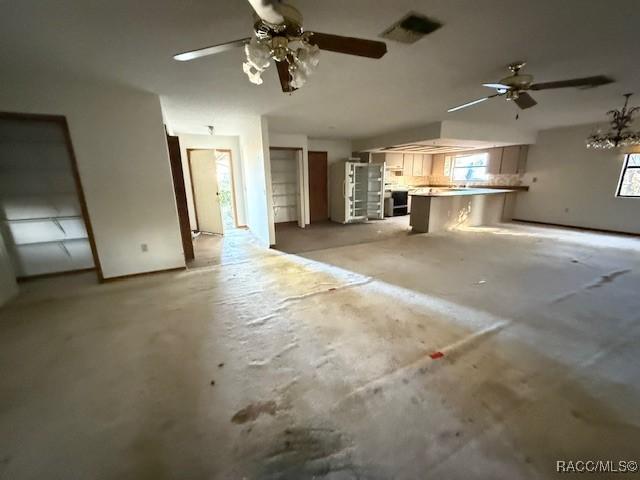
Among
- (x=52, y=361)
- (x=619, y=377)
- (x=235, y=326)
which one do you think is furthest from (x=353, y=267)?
(x=52, y=361)

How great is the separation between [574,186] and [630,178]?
854mm

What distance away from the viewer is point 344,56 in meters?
2.20

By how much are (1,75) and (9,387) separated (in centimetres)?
300

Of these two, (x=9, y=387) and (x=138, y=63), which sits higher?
(x=138, y=63)

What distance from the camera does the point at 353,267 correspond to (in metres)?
3.67

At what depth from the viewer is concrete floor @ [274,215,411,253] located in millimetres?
4930

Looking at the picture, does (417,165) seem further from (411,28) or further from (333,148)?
(411,28)

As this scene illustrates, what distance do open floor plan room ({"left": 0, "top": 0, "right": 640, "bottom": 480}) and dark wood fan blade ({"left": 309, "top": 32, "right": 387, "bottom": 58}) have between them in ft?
0.06

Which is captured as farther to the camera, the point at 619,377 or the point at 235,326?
the point at 235,326

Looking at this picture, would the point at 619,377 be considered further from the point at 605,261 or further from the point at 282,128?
the point at 282,128

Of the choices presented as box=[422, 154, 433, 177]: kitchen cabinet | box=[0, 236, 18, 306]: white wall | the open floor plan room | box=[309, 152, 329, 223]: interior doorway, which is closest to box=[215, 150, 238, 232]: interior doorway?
the open floor plan room

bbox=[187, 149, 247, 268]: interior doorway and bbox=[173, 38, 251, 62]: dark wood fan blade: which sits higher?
bbox=[173, 38, 251, 62]: dark wood fan blade

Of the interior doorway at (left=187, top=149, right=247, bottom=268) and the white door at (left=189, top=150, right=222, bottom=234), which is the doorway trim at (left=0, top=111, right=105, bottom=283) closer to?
the interior doorway at (left=187, top=149, right=247, bottom=268)

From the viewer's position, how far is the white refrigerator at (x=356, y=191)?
22.4 feet
